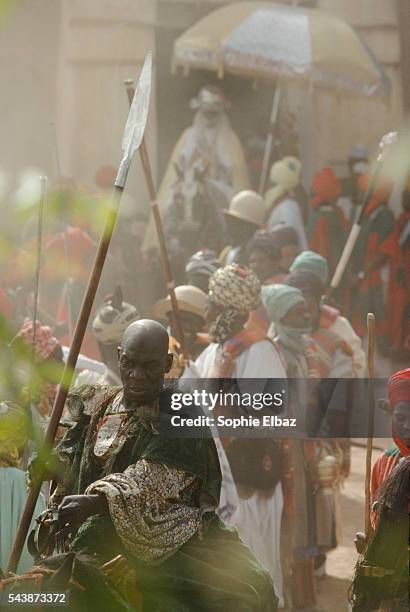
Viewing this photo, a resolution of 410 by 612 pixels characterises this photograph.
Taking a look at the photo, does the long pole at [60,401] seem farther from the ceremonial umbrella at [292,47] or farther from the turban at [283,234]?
the ceremonial umbrella at [292,47]

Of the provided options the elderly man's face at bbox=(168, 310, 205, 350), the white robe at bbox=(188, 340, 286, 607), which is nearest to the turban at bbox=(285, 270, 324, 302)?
the elderly man's face at bbox=(168, 310, 205, 350)

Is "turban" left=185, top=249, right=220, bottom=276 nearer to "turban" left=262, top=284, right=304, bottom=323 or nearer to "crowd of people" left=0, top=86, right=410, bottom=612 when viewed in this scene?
"crowd of people" left=0, top=86, right=410, bottom=612

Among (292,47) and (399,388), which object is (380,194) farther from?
(399,388)

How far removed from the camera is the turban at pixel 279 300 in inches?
401

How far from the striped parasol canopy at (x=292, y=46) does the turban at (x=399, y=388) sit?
686 centimetres

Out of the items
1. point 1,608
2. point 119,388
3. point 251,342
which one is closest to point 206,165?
point 251,342

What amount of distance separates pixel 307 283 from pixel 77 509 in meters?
4.98

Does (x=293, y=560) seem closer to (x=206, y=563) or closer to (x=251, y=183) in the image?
(x=206, y=563)

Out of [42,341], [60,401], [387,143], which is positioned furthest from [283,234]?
[60,401]

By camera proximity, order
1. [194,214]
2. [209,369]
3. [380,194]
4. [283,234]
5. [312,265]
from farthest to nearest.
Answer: [194,214]
[380,194]
[283,234]
[312,265]
[209,369]

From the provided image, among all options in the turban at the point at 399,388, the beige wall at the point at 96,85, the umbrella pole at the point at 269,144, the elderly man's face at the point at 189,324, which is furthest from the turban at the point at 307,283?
the turban at the point at 399,388

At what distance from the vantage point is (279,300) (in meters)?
10.2

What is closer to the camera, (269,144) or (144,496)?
(144,496)

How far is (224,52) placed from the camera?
14.1 m
